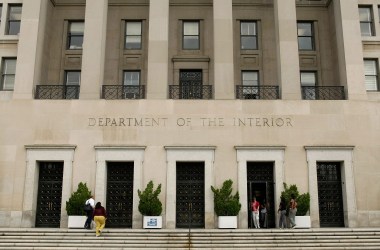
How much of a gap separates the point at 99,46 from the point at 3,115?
282 inches

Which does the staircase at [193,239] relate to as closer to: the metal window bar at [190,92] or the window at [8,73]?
the metal window bar at [190,92]

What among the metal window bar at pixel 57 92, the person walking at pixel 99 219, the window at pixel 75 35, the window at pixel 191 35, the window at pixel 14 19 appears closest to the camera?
the person walking at pixel 99 219

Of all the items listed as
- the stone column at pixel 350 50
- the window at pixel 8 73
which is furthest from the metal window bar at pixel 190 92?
the window at pixel 8 73

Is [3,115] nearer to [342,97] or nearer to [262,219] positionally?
[262,219]

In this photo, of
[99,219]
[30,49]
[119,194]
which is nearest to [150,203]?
[119,194]

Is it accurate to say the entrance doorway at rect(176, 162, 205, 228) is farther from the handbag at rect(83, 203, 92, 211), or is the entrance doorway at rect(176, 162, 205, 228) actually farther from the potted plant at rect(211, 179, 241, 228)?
the handbag at rect(83, 203, 92, 211)

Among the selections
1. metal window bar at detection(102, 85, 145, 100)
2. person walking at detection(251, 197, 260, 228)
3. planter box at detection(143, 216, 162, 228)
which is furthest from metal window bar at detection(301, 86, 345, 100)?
planter box at detection(143, 216, 162, 228)

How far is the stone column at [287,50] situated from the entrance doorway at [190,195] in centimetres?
708

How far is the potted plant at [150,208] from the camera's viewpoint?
23828mm

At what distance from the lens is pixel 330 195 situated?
85.4 feet

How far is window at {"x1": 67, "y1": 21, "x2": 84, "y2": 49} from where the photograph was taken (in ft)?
103

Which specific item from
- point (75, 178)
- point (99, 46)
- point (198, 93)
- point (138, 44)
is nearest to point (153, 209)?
point (75, 178)

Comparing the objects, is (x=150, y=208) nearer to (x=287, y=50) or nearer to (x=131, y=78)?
(x=131, y=78)

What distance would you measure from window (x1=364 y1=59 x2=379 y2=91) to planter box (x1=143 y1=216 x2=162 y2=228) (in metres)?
16.3
